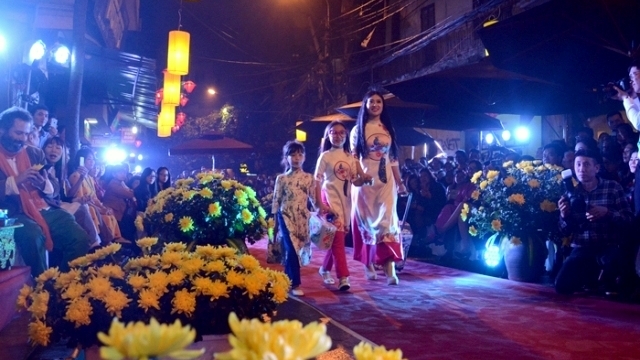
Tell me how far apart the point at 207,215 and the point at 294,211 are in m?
1.04

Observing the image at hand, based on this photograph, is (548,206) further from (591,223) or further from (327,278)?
(327,278)

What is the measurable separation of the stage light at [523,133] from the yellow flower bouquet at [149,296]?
15025 mm

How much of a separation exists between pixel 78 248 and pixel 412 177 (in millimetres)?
6733

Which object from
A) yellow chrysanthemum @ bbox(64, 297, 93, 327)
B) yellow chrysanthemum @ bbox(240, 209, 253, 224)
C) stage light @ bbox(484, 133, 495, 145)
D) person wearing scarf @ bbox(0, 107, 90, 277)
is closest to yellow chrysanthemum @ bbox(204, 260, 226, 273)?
yellow chrysanthemum @ bbox(64, 297, 93, 327)

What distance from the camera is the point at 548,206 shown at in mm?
6945

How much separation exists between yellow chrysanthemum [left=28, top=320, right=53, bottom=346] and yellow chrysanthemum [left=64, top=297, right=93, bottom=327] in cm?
11

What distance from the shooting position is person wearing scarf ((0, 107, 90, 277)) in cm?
525

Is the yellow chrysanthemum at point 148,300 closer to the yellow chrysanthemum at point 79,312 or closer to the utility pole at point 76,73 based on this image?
the yellow chrysanthemum at point 79,312

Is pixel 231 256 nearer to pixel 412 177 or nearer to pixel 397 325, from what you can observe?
pixel 397 325

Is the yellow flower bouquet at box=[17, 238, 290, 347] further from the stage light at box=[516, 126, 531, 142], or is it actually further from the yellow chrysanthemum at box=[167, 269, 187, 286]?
the stage light at box=[516, 126, 531, 142]

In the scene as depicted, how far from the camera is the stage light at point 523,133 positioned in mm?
16688

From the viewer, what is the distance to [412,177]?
36.6ft

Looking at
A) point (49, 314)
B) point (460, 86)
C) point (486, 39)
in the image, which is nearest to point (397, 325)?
point (49, 314)

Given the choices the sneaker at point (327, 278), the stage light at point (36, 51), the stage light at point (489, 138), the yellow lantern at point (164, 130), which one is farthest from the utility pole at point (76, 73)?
the stage light at point (489, 138)
